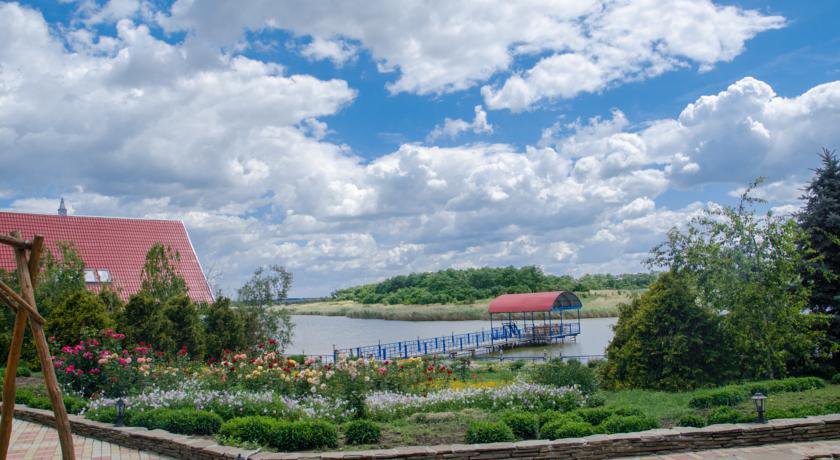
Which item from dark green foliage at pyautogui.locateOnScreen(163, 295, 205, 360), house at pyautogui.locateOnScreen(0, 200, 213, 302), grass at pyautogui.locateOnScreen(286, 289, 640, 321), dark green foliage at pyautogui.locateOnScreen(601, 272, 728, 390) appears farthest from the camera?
grass at pyautogui.locateOnScreen(286, 289, 640, 321)

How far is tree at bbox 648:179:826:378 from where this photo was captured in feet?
39.7

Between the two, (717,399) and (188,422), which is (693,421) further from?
(188,422)

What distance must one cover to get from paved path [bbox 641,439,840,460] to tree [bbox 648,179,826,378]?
4.87 meters

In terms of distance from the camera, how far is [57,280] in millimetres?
19516

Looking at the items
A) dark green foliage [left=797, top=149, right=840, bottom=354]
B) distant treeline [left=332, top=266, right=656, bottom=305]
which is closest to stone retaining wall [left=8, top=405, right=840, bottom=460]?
dark green foliage [left=797, top=149, right=840, bottom=354]

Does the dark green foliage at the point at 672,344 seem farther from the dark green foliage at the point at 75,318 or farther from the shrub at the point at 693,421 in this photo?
the dark green foliage at the point at 75,318

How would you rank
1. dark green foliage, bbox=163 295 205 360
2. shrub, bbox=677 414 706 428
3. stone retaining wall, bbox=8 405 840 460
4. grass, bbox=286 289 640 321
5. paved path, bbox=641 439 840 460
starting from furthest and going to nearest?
1. grass, bbox=286 289 640 321
2. dark green foliage, bbox=163 295 205 360
3. shrub, bbox=677 414 706 428
4. paved path, bbox=641 439 840 460
5. stone retaining wall, bbox=8 405 840 460

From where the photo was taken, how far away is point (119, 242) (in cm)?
2795

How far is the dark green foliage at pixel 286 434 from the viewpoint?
287 inches

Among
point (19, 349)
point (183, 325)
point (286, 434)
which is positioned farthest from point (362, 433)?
A: point (183, 325)

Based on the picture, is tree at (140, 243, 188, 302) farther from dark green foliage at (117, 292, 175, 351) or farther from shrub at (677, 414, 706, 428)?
shrub at (677, 414, 706, 428)

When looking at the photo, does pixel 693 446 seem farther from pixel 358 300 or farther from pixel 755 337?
pixel 358 300

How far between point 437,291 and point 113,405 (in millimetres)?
61766

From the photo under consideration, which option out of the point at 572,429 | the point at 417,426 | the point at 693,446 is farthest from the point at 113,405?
the point at 693,446
